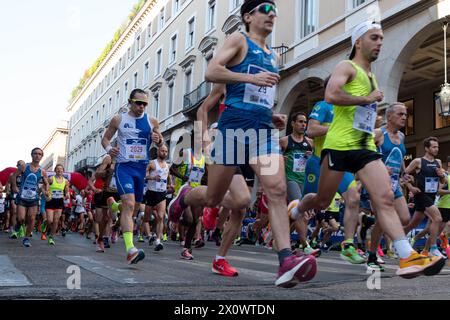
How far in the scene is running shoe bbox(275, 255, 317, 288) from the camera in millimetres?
3355

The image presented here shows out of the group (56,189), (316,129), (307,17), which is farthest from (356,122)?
(307,17)

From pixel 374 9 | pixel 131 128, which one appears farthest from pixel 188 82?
pixel 131 128

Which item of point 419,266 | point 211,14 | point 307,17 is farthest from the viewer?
point 211,14

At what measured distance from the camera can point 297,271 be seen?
3.35 m

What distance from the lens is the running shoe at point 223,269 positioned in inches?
187

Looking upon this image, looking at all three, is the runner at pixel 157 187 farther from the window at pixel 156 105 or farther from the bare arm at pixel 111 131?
the window at pixel 156 105

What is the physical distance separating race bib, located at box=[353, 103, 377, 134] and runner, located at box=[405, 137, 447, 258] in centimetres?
448

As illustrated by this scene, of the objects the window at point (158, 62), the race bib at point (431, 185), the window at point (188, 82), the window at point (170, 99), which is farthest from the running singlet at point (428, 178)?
the window at point (158, 62)

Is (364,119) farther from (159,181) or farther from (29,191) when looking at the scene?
(29,191)

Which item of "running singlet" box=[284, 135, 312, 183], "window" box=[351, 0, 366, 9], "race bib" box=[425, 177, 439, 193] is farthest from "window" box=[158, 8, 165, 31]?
"running singlet" box=[284, 135, 312, 183]

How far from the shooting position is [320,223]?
38.3ft

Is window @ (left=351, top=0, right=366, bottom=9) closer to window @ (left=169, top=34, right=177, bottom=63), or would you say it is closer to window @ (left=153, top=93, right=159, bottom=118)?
window @ (left=169, top=34, right=177, bottom=63)

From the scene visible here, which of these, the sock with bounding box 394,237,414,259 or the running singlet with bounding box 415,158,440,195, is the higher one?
the running singlet with bounding box 415,158,440,195

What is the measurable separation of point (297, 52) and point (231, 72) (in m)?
16.9
